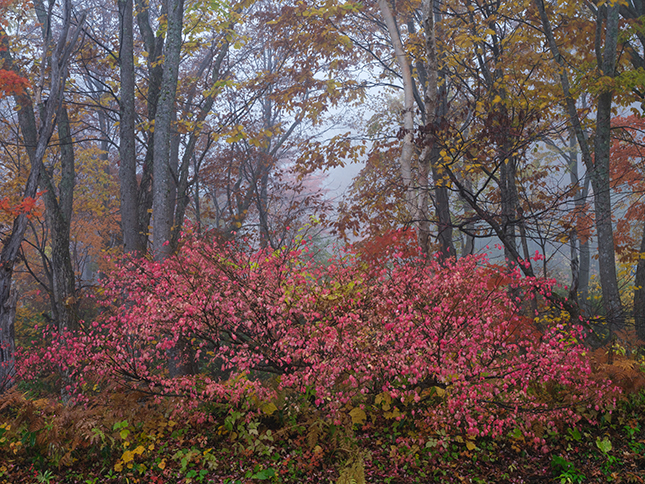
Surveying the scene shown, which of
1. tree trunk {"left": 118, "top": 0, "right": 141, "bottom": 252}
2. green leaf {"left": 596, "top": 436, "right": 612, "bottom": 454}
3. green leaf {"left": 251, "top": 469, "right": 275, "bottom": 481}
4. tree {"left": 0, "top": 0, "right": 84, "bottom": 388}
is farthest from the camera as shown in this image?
tree trunk {"left": 118, "top": 0, "right": 141, "bottom": 252}

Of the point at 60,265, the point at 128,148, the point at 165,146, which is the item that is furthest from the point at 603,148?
the point at 60,265

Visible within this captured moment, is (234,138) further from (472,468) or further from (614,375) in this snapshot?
(614,375)

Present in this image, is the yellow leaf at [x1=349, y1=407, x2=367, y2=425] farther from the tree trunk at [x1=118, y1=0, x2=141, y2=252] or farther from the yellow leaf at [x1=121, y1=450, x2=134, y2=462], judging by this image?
the tree trunk at [x1=118, y1=0, x2=141, y2=252]

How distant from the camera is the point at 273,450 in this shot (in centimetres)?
495

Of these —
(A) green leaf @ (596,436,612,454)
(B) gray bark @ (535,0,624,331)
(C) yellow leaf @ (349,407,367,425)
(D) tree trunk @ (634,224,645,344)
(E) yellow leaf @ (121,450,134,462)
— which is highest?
(B) gray bark @ (535,0,624,331)

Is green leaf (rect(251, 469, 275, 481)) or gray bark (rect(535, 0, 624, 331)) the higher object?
gray bark (rect(535, 0, 624, 331))

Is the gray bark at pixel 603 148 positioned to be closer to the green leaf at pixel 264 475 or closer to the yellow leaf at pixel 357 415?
the yellow leaf at pixel 357 415

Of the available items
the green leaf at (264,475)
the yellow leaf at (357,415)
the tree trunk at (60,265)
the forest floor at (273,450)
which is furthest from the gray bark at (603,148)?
→ the tree trunk at (60,265)

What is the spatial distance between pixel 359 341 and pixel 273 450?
1.70 m

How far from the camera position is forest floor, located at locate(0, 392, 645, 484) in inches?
175

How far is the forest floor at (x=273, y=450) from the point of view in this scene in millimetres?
4453

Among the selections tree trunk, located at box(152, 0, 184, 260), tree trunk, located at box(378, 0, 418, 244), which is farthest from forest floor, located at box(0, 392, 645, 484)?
tree trunk, located at box(378, 0, 418, 244)

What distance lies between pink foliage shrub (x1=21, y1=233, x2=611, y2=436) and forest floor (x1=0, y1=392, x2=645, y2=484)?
34 cm

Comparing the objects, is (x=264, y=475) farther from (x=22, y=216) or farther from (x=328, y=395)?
(x=22, y=216)
